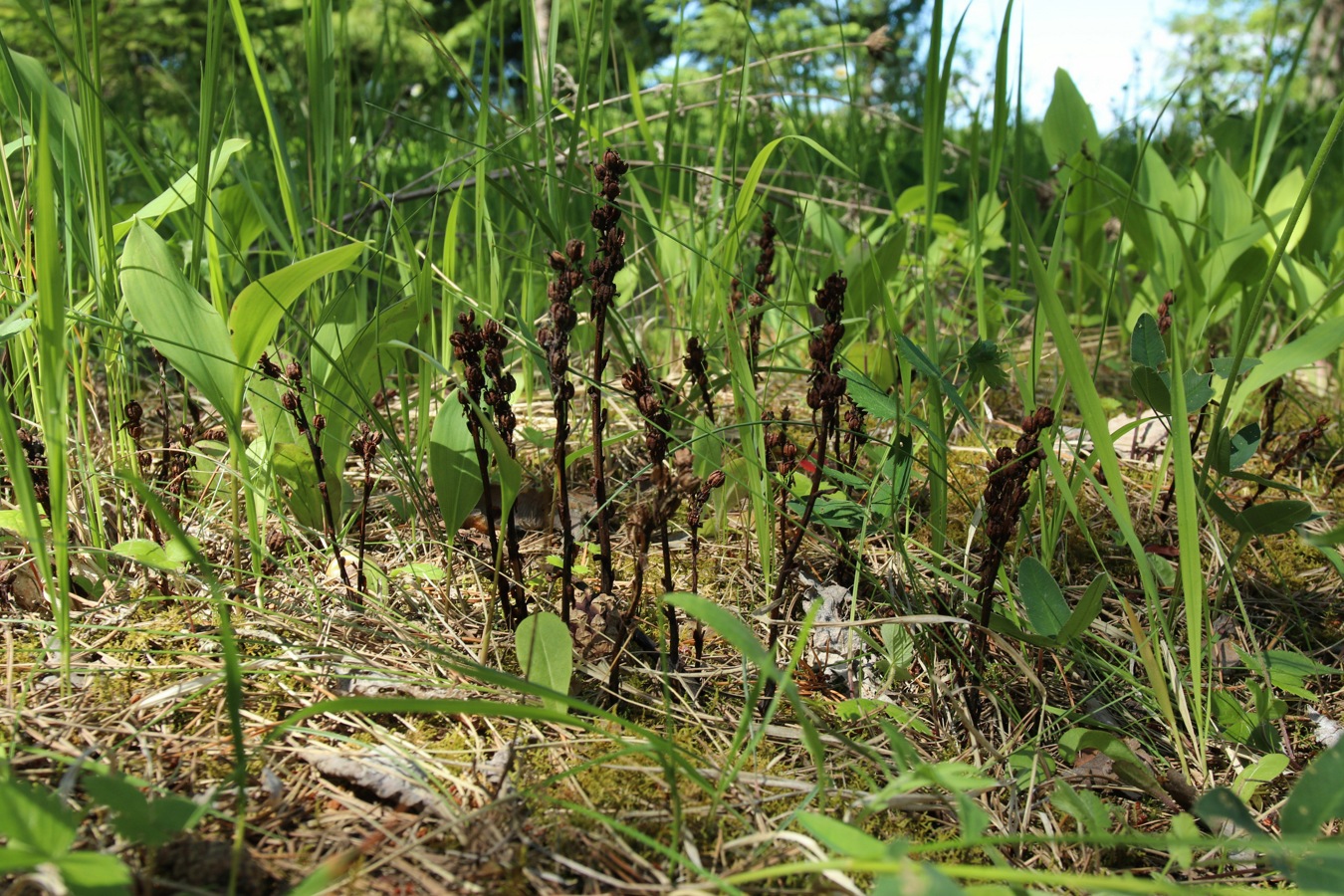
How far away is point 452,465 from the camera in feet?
4.66

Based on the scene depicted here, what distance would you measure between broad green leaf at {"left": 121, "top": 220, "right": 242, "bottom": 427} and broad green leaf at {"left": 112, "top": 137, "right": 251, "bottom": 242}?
0.18 metres

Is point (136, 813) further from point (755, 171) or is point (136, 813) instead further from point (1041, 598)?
point (755, 171)

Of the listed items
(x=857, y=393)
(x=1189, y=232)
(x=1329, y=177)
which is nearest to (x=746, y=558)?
(x=857, y=393)

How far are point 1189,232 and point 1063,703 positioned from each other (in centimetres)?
186

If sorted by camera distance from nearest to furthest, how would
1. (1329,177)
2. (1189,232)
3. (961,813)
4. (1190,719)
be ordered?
(961,813) → (1190,719) → (1189,232) → (1329,177)

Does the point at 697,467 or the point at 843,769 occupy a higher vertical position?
the point at 697,467

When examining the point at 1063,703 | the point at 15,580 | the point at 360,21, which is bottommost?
the point at 1063,703

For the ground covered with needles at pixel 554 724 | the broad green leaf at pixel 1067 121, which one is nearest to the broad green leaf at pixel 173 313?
the ground covered with needles at pixel 554 724

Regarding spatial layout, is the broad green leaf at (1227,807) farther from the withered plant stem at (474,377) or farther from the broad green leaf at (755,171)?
the broad green leaf at (755,171)

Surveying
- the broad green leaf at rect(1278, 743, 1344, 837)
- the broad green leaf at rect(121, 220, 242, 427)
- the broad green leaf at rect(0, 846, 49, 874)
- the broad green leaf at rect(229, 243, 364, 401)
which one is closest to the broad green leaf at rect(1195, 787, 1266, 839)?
the broad green leaf at rect(1278, 743, 1344, 837)

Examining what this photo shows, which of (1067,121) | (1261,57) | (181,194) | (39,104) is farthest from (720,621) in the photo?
(1261,57)

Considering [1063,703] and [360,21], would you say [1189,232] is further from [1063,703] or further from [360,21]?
[360,21]

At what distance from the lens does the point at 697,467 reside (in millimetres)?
1598

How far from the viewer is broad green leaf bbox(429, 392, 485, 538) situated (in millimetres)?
1421
